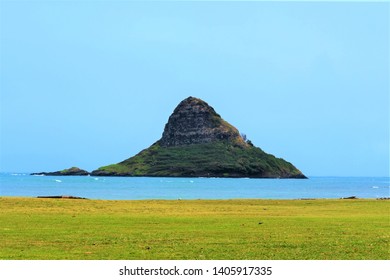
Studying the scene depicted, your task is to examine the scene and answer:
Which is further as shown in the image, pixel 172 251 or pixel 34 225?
pixel 34 225

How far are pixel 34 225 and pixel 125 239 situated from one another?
8565 mm

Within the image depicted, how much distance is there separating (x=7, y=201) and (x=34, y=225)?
876 inches

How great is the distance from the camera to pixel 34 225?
3322 centimetres

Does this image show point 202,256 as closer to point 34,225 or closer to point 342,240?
point 342,240

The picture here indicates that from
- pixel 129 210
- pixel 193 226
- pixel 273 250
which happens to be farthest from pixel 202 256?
pixel 129 210

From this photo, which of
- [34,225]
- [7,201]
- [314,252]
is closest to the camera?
[314,252]

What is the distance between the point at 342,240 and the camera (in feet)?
89.3

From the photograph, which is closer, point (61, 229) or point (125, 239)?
point (125, 239)

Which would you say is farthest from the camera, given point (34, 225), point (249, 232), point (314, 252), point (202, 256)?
point (34, 225)
